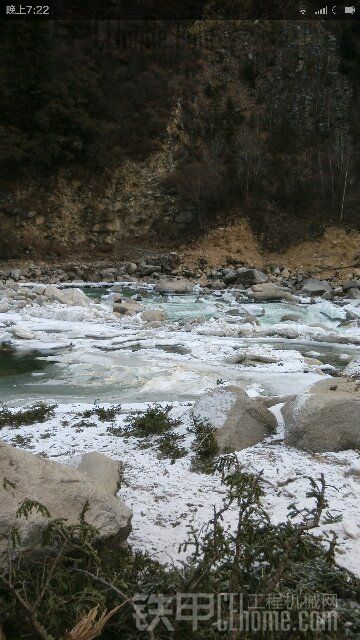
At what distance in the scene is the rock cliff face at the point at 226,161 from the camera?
27359 millimetres

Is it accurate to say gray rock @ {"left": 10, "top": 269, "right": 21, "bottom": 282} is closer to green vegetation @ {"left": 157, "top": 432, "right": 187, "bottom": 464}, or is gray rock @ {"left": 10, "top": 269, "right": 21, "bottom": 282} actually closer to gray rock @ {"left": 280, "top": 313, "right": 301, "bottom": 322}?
gray rock @ {"left": 280, "top": 313, "right": 301, "bottom": 322}

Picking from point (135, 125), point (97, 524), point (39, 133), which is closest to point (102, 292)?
point (39, 133)

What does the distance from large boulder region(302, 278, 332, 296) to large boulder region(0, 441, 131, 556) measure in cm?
1689

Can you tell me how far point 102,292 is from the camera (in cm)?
1925

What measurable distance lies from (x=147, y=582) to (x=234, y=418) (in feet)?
7.05

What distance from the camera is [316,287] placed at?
1930 centimetres

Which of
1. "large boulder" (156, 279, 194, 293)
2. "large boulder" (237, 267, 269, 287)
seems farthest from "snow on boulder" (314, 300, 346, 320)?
"large boulder" (156, 279, 194, 293)

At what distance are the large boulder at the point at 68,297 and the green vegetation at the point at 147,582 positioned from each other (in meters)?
12.6

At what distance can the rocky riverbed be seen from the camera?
135 inches

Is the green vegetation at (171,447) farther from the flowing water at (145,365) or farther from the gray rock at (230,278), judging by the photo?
the gray rock at (230,278)

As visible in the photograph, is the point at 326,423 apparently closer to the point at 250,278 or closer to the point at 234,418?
the point at 234,418

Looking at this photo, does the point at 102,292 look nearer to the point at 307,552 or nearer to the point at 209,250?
the point at 209,250

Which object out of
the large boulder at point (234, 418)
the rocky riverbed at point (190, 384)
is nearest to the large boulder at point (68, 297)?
the rocky riverbed at point (190, 384)

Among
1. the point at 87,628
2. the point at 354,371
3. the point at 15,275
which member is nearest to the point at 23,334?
the point at 354,371
